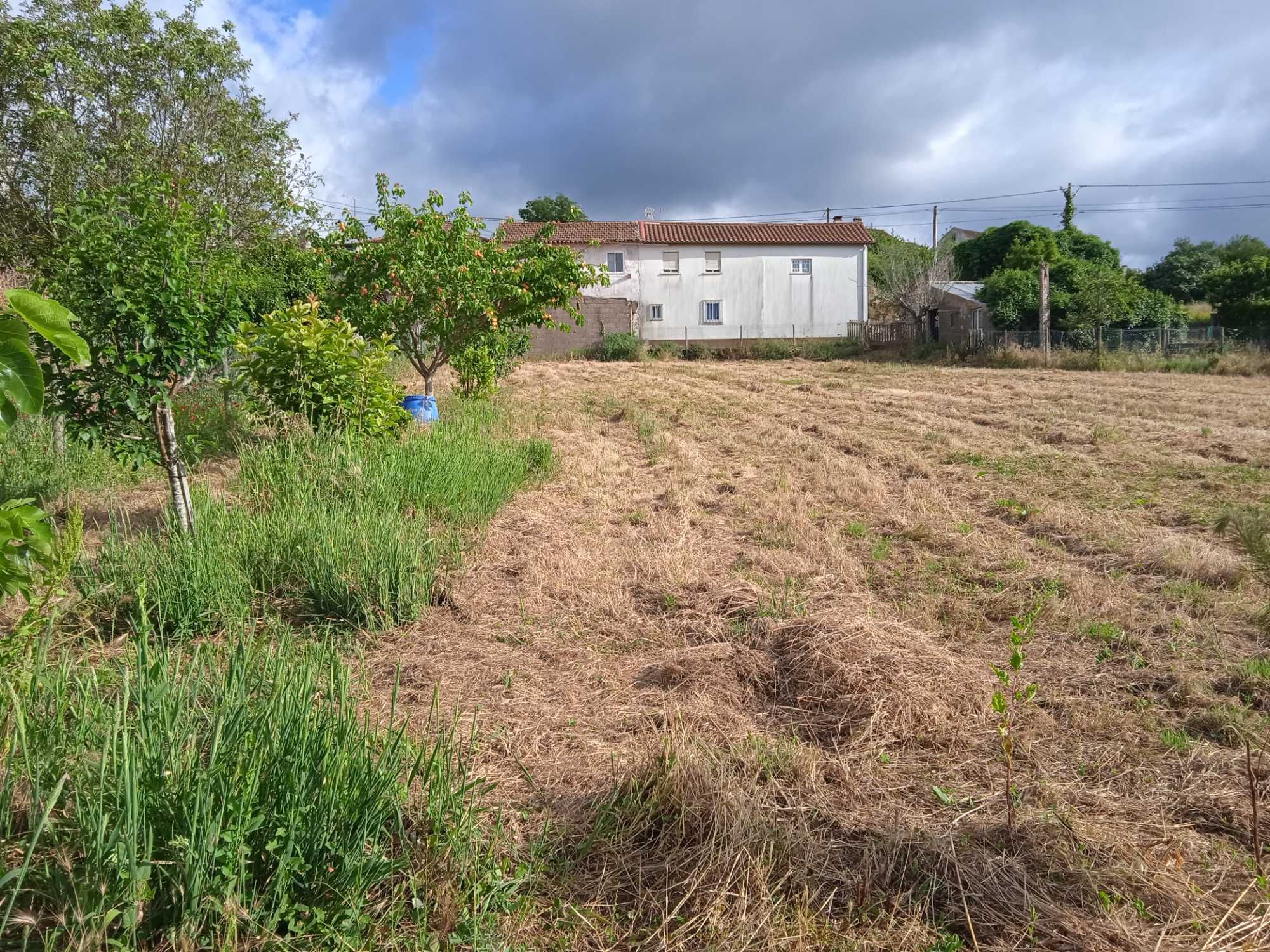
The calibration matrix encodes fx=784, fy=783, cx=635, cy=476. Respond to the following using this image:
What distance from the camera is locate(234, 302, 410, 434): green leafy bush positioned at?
20.8ft

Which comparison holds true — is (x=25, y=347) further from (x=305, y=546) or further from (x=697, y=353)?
(x=697, y=353)

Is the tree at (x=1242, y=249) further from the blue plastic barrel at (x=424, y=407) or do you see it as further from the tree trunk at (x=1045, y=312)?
the blue plastic barrel at (x=424, y=407)

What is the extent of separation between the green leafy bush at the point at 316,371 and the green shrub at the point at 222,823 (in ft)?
14.1

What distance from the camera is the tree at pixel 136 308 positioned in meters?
4.54

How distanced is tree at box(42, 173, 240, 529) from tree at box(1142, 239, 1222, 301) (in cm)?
4691

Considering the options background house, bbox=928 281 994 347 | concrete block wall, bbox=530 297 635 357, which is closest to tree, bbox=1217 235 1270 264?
background house, bbox=928 281 994 347

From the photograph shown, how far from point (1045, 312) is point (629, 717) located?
22217 millimetres

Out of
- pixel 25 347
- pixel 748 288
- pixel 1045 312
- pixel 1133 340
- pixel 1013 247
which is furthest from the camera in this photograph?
pixel 1013 247

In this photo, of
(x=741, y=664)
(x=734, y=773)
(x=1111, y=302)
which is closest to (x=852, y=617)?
(x=741, y=664)

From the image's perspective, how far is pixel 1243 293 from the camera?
25.6 m

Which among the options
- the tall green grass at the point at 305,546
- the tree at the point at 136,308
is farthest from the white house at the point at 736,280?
the tree at the point at 136,308

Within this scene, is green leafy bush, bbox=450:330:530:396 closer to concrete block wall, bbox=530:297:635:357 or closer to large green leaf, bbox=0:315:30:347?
large green leaf, bbox=0:315:30:347

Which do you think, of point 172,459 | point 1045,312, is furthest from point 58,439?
point 1045,312

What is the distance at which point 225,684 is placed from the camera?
2.32m
